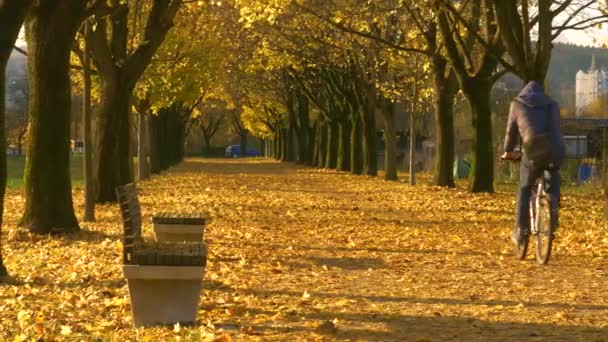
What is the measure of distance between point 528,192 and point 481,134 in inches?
696

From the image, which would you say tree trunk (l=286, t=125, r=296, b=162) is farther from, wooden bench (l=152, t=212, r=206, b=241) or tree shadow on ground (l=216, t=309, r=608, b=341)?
tree shadow on ground (l=216, t=309, r=608, b=341)

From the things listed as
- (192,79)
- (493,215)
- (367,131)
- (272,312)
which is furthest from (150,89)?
(272,312)

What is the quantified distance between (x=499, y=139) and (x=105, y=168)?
40.7 metres

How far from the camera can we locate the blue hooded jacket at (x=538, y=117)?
1236cm

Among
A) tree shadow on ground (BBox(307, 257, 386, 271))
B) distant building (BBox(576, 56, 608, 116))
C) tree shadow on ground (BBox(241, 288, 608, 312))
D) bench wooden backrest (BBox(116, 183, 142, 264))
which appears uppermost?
distant building (BBox(576, 56, 608, 116))

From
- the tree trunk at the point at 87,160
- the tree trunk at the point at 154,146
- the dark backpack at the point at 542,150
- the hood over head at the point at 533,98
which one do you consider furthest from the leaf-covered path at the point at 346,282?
the tree trunk at the point at 154,146

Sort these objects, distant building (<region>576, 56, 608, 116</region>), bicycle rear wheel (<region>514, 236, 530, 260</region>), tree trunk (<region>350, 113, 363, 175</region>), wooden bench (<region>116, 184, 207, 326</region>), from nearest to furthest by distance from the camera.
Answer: wooden bench (<region>116, 184, 207, 326</region>), bicycle rear wheel (<region>514, 236, 530, 260</region>), tree trunk (<region>350, 113, 363, 175</region>), distant building (<region>576, 56, 608, 116</region>)

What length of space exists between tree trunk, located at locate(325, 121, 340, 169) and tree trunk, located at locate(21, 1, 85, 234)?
1806 inches

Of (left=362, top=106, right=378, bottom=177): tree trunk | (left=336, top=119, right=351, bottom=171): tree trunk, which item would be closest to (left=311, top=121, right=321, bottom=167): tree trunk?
(left=336, top=119, right=351, bottom=171): tree trunk

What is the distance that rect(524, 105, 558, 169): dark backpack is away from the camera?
484 inches

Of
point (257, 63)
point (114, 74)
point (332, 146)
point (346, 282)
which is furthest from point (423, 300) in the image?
point (332, 146)

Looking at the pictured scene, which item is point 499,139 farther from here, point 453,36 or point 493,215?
point 493,215

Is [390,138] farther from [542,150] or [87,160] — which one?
[542,150]

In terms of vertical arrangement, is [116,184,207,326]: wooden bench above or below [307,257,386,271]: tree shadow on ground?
above
